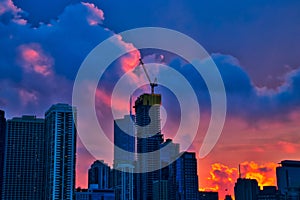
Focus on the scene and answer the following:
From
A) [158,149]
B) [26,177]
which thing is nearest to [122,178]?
[158,149]

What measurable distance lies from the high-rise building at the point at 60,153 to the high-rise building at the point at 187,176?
153 feet

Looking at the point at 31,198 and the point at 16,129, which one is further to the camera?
the point at 16,129

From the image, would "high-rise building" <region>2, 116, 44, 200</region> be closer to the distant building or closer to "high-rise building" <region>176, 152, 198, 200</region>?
the distant building

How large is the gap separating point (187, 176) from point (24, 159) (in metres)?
49.2

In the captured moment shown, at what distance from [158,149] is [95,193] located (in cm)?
2734

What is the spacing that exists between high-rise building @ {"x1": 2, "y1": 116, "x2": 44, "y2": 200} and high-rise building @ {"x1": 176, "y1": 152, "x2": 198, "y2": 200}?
4368 cm

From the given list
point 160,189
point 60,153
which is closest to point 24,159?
point 60,153

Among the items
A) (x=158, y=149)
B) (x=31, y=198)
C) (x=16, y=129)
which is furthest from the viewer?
(x=158, y=149)

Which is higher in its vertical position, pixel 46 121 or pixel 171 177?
pixel 46 121

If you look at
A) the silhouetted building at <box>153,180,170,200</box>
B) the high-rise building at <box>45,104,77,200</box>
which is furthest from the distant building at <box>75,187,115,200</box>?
the high-rise building at <box>45,104,77,200</box>

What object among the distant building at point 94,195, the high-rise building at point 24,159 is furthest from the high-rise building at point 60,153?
the distant building at point 94,195

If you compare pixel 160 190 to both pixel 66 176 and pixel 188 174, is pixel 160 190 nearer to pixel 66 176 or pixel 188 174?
pixel 188 174

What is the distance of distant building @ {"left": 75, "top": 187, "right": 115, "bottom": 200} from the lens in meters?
127

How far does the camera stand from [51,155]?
96.9 meters
